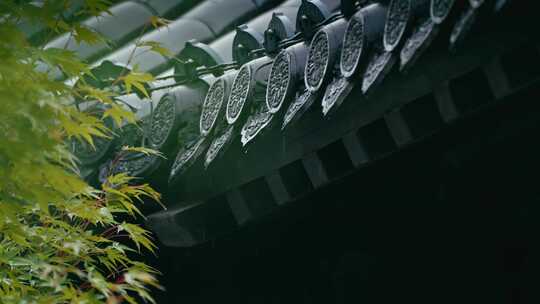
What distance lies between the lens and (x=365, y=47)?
3.08 m

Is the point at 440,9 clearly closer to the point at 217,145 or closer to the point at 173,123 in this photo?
the point at 217,145

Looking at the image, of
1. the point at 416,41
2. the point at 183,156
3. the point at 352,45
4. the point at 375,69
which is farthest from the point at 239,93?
the point at 416,41

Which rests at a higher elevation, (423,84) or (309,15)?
(309,15)

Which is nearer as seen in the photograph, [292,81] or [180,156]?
[292,81]

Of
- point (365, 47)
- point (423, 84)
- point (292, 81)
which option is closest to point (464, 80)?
point (423, 84)

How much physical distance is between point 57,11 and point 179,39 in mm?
4744

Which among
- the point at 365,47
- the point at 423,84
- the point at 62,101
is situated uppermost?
the point at 62,101

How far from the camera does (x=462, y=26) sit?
2604mm

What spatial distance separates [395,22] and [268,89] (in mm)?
781

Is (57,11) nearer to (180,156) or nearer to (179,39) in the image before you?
(180,156)

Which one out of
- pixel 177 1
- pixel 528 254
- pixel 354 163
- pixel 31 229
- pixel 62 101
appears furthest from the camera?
pixel 177 1

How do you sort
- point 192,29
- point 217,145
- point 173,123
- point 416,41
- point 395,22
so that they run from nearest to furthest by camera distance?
point 416,41 → point 395,22 → point 217,145 → point 173,123 → point 192,29

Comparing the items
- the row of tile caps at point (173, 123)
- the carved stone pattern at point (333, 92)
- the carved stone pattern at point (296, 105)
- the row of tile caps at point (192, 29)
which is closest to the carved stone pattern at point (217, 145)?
the row of tile caps at point (173, 123)

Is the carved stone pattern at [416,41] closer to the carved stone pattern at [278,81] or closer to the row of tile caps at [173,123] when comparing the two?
the carved stone pattern at [278,81]
